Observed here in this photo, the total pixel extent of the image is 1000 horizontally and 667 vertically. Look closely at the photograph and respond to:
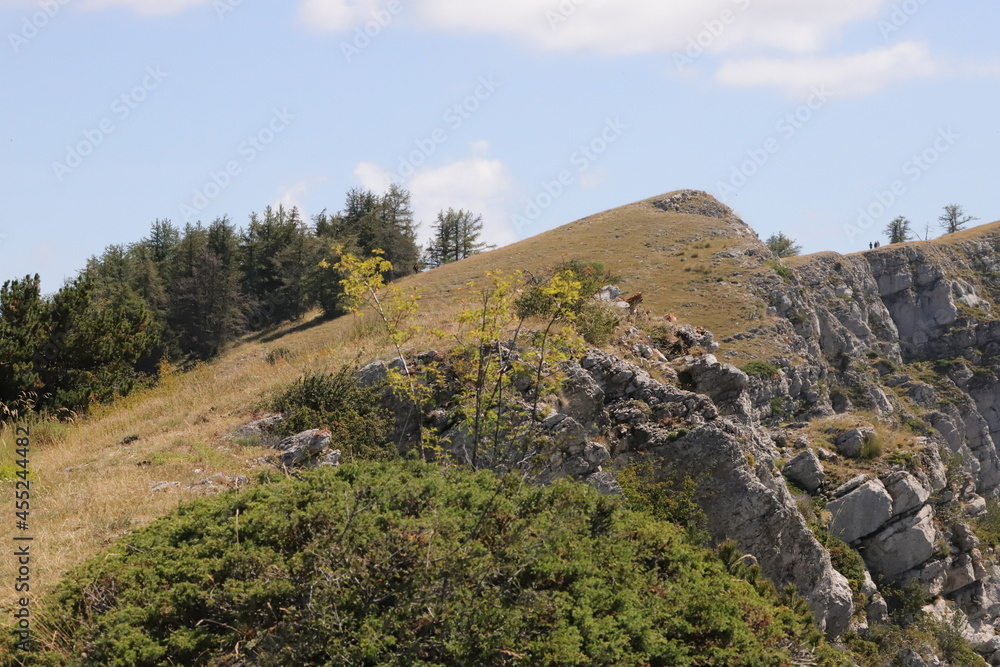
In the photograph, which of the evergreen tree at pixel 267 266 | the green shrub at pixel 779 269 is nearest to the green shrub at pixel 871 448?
the green shrub at pixel 779 269

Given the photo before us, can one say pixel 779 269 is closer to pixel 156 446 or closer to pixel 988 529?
pixel 988 529

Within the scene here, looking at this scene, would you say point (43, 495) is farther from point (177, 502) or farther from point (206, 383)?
point (206, 383)

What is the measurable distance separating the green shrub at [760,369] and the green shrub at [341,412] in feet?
60.0

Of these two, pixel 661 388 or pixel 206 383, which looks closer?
pixel 661 388

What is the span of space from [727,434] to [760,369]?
50.0 feet

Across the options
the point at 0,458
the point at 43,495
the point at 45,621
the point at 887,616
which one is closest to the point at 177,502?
the point at 43,495

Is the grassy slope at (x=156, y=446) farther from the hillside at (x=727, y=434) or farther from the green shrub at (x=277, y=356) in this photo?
the green shrub at (x=277, y=356)

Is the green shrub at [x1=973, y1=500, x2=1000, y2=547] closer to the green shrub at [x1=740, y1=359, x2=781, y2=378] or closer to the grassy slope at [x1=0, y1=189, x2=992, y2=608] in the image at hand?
the green shrub at [x1=740, y1=359, x2=781, y2=378]

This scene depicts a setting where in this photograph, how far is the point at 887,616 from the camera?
766 inches

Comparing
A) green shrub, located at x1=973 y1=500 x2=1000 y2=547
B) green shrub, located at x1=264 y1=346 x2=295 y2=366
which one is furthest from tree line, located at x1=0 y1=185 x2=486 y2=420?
green shrub, located at x1=973 y1=500 x2=1000 y2=547

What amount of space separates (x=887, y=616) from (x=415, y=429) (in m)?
13.5

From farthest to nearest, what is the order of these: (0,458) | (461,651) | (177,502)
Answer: (0,458), (177,502), (461,651)

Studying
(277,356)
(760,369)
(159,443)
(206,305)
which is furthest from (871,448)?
(206,305)

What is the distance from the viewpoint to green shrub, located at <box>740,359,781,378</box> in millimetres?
27984
